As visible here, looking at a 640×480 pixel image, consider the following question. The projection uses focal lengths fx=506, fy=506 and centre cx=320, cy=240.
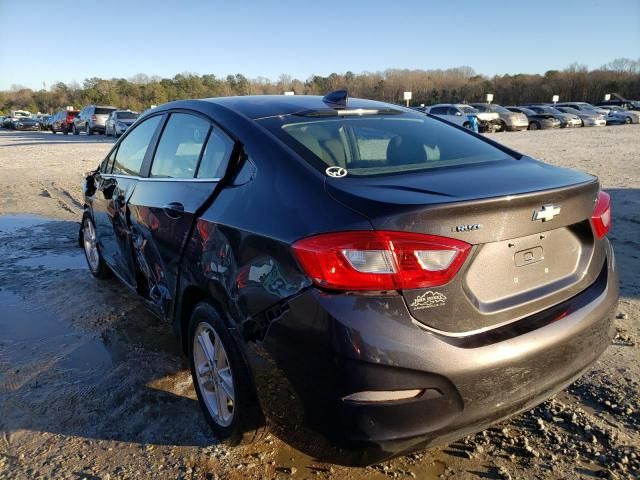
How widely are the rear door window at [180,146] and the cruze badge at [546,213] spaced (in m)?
1.79

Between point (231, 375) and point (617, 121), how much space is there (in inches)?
1642

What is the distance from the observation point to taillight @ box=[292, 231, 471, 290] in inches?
70.5

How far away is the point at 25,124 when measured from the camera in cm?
4922

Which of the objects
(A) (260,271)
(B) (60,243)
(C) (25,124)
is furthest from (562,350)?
(C) (25,124)

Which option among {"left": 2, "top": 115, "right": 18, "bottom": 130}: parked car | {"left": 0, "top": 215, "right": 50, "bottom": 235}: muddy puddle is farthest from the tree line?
{"left": 0, "top": 215, "right": 50, "bottom": 235}: muddy puddle

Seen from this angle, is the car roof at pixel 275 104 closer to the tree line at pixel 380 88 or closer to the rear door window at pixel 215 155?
the rear door window at pixel 215 155

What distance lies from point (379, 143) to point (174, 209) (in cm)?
120

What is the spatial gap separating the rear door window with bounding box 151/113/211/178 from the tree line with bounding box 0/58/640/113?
6312 centimetres

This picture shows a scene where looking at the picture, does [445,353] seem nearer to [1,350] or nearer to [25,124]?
[1,350]

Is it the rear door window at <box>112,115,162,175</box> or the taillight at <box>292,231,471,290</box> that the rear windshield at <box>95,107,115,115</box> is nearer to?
the rear door window at <box>112,115,162,175</box>

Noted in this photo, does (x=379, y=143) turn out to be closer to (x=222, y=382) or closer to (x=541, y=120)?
(x=222, y=382)

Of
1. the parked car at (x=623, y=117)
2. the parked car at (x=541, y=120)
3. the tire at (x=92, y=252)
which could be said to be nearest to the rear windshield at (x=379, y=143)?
the tire at (x=92, y=252)

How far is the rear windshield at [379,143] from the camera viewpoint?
238 cm

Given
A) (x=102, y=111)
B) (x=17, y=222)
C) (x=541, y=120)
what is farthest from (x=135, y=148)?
(x=541, y=120)
